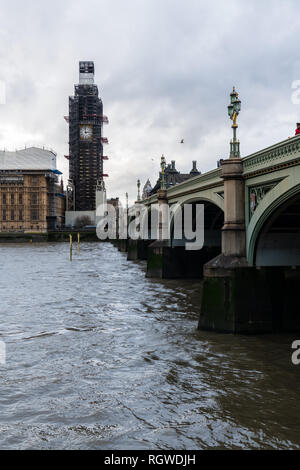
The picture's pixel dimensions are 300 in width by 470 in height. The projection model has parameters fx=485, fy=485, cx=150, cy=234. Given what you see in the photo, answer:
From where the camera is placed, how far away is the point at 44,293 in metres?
24.9

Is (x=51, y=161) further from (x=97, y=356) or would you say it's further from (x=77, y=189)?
(x=97, y=356)

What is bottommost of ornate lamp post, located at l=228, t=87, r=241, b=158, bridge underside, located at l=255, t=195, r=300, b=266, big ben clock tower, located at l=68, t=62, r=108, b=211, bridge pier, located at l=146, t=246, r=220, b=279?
bridge pier, located at l=146, t=246, r=220, b=279

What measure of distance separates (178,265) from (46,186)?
106m

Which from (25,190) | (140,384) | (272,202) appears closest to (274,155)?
(272,202)

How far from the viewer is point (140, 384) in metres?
10.5

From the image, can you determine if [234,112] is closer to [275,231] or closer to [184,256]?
[275,231]

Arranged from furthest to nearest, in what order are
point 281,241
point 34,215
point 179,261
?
1. point 34,215
2. point 179,261
3. point 281,241

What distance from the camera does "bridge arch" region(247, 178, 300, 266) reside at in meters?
13.8

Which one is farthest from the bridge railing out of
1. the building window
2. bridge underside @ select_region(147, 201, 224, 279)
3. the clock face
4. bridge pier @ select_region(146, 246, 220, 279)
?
the clock face

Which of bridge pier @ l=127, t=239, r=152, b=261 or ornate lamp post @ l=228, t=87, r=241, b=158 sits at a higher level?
ornate lamp post @ l=228, t=87, r=241, b=158

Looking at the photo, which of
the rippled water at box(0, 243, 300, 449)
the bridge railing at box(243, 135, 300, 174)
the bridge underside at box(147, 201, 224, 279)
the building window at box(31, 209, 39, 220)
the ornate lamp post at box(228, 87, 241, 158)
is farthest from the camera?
the building window at box(31, 209, 39, 220)

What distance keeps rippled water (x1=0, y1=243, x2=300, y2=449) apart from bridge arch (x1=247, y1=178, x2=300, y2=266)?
2794 millimetres

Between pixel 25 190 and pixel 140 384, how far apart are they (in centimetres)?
12582

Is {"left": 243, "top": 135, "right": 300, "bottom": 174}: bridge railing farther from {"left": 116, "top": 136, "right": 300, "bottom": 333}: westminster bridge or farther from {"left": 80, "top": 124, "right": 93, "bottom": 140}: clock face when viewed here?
{"left": 80, "top": 124, "right": 93, "bottom": 140}: clock face
